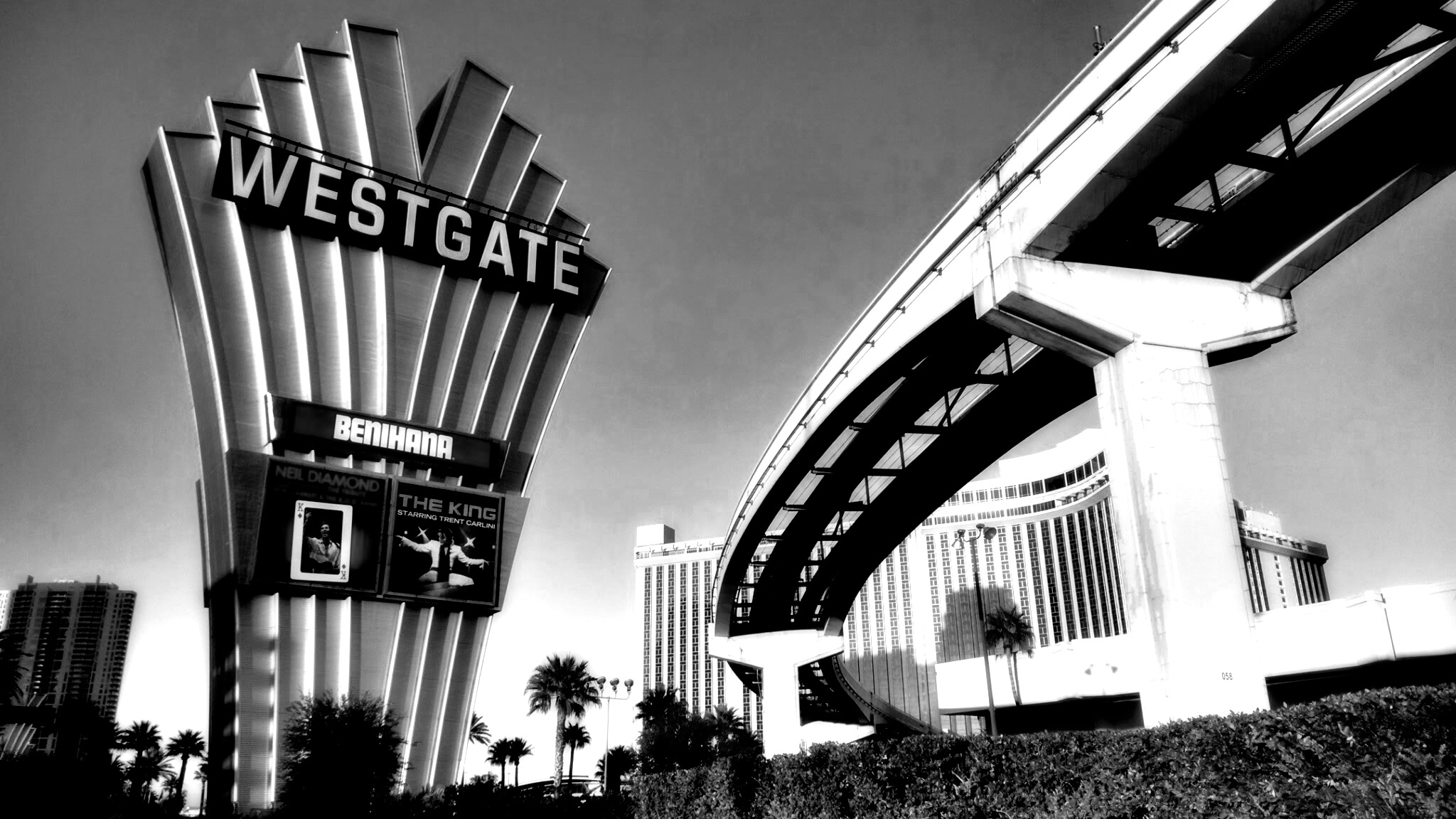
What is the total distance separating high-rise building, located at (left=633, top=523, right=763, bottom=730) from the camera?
170750 millimetres

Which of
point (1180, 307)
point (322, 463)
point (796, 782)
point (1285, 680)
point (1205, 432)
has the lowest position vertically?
point (796, 782)

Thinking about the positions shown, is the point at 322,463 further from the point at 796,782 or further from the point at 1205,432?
→ the point at 1205,432

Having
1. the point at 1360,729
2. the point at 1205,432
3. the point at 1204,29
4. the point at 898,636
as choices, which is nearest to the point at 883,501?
the point at 1205,432

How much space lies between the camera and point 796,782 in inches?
905

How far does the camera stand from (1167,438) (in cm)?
1845

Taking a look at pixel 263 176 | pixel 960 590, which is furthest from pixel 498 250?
pixel 960 590


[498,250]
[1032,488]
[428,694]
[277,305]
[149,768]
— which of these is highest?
[1032,488]

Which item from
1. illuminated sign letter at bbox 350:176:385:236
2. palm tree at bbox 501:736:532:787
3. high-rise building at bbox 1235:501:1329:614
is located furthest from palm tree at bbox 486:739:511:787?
high-rise building at bbox 1235:501:1329:614

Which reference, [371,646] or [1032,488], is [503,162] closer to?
[371,646]

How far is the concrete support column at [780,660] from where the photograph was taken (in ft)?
196

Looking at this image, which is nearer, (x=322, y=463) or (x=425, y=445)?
(x=322, y=463)

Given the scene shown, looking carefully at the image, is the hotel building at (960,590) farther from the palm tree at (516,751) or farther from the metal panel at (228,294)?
the metal panel at (228,294)

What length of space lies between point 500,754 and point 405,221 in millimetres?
68105

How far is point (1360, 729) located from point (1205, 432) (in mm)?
9100
